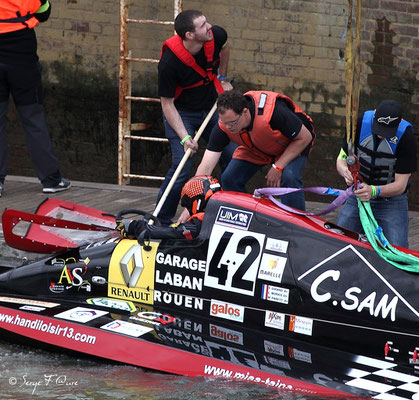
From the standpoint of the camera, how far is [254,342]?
603 cm

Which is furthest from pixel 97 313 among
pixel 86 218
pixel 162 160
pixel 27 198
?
pixel 162 160

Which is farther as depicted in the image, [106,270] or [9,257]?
[9,257]

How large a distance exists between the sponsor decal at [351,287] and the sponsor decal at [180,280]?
750 millimetres

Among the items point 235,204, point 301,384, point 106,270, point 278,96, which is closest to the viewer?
point 301,384

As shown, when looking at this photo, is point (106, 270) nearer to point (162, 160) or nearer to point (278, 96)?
point (278, 96)

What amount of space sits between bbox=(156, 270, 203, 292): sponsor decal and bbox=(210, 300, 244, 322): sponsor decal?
6.1 inches

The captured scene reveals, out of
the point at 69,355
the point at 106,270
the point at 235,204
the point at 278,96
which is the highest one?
the point at 278,96

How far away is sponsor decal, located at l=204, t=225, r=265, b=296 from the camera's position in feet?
20.2

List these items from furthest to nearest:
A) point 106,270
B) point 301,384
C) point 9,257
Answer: point 9,257 < point 106,270 < point 301,384

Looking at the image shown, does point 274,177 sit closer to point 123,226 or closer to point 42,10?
point 123,226

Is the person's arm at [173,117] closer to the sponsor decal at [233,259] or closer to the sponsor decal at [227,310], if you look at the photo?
the sponsor decal at [233,259]

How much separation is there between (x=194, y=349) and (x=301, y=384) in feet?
2.62

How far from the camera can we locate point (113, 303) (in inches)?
260

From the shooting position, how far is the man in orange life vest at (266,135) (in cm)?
682
